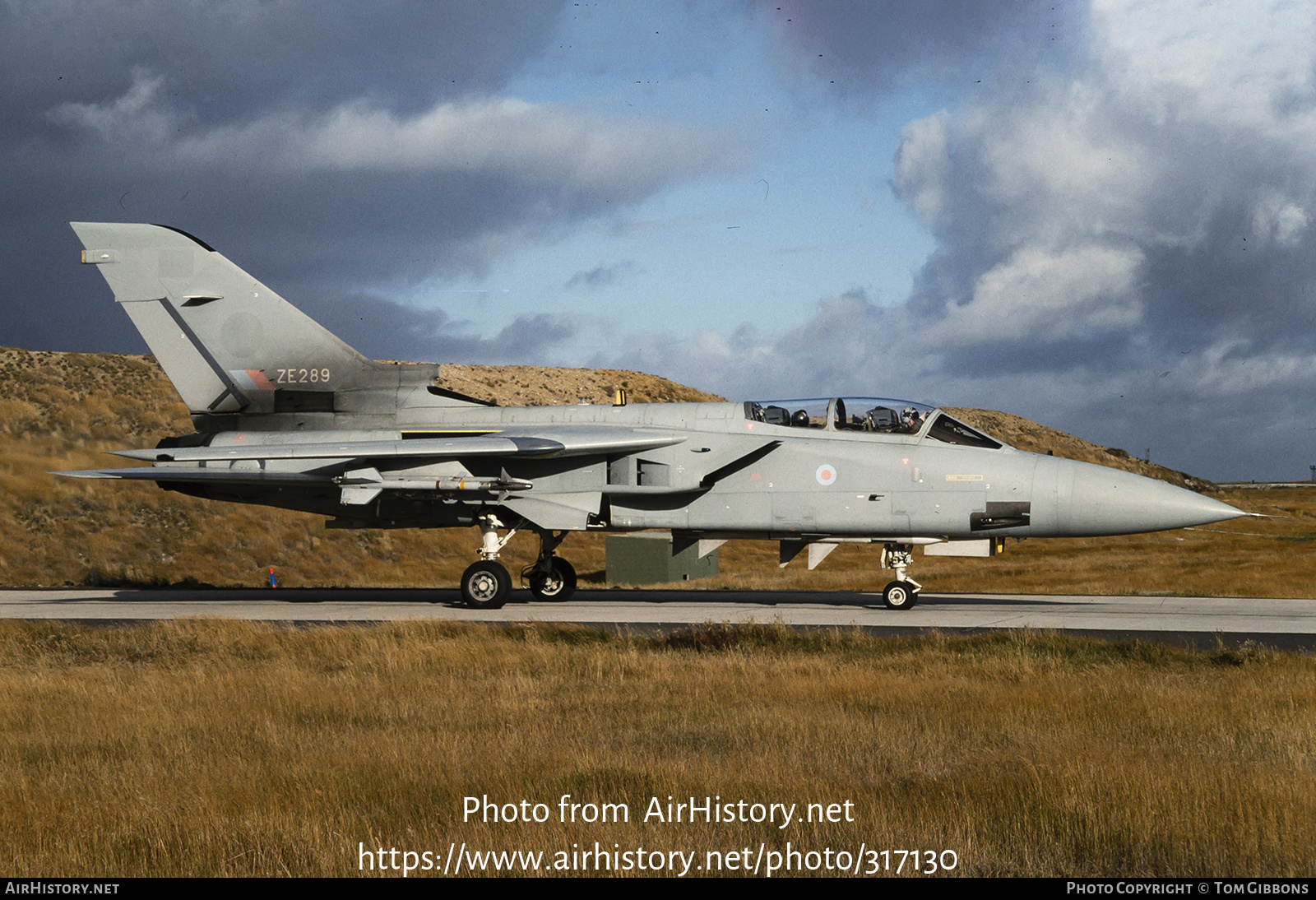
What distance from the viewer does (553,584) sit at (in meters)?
21.6

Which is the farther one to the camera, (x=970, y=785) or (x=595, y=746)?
(x=595, y=746)

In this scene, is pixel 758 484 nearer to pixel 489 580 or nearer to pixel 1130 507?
pixel 489 580

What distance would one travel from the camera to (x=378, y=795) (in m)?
6.54

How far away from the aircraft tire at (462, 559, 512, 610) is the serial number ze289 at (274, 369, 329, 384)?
469cm

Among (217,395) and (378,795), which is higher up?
(217,395)

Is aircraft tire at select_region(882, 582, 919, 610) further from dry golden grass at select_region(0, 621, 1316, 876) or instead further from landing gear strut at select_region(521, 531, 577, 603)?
dry golden grass at select_region(0, 621, 1316, 876)

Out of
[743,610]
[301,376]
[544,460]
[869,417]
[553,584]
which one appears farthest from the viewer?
[553,584]

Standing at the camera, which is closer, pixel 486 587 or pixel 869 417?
pixel 869 417

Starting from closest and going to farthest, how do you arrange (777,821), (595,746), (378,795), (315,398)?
(777,821) < (378,795) < (595,746) < (315,398)

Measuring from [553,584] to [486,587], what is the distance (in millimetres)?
2397

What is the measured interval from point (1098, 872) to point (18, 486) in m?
43.5

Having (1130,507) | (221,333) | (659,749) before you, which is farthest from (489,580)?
(659,749)

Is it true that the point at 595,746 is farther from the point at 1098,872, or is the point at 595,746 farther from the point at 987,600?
the point at 987,600
